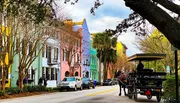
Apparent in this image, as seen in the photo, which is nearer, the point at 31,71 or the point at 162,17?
the point at 162,17

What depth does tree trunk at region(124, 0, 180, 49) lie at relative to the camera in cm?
859

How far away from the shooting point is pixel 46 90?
38156 millimetres

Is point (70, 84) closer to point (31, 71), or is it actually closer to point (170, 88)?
point (31, 71)

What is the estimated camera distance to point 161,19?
341 inches

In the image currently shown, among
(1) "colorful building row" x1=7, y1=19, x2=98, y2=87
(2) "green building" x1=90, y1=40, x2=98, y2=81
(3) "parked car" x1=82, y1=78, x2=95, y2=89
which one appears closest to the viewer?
(1) "colorful building row" x1=7, y1=19, x2=98, y2=87

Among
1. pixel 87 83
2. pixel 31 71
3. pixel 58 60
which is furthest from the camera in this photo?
pixel 58 60

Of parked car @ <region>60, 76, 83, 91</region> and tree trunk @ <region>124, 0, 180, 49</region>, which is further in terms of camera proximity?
parked car @ <region>60, 76, 83, 91</region>

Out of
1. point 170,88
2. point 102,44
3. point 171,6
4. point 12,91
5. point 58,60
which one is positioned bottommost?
point 12,91

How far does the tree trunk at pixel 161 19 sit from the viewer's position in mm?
8586

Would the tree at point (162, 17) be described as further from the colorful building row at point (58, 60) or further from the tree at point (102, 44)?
the tree at point (102, 44)

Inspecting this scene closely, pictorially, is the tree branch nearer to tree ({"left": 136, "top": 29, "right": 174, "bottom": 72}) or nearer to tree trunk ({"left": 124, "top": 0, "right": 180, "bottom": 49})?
tree trunk ({"left": 124, "top": 0, "right": 180, "bottom": 49})

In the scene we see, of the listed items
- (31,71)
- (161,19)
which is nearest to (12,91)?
(31,71)

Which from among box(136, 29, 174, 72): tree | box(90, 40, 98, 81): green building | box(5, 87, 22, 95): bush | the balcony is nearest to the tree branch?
box(5, 87, 22, 95): bush

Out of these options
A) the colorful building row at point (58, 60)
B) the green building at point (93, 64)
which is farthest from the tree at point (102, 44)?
the green building at point (93, 64)
